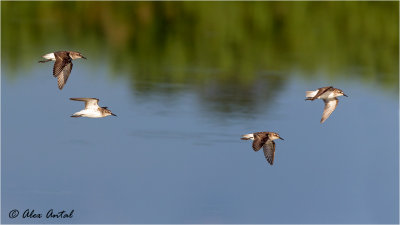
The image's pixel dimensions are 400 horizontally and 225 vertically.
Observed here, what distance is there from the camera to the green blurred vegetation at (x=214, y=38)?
25219mm

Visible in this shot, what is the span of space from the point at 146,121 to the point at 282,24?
10.2m

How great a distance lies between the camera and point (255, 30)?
2903 cm

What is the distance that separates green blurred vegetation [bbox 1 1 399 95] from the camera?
25219 millimetres

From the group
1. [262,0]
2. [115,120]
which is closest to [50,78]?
[115,120]

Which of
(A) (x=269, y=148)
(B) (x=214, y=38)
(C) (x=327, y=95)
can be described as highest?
(B) (x=214, y=38)

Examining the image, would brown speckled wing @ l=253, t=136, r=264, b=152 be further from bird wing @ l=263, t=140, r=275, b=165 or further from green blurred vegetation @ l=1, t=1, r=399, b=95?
green blurred vegetation @ l=1, t=1, r=399, b=95

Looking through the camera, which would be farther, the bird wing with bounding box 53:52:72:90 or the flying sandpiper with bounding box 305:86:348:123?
the flying sandpiper with bounding box 305:86:348:123

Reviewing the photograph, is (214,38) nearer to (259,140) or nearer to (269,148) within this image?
(269,148)

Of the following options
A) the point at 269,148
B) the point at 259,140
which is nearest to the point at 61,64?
the point at 259,140

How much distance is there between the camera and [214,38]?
2805 centimetres

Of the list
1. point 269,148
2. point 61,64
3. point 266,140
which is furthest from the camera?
point 269,148

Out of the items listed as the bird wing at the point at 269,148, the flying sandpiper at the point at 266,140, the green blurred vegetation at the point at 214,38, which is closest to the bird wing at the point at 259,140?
the flying sandpiper at the point at 266,140

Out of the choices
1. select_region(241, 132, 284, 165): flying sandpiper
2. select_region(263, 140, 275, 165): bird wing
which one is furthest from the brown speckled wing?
select_region(263, 140, 275, 165): bird wing

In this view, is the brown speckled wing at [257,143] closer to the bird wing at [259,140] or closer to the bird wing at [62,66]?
the bird wing at [259,140]
